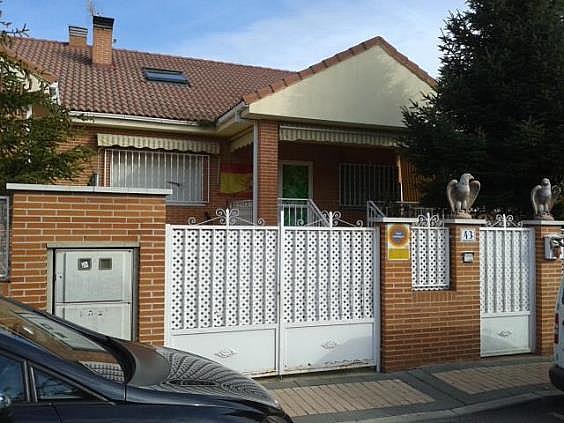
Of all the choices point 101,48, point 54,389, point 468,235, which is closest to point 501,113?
point 468,235

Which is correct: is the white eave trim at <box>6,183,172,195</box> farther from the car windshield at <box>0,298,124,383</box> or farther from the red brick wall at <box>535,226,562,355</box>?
the red brick wall at <box>535,226,562,355</box>

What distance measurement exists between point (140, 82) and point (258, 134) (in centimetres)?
493

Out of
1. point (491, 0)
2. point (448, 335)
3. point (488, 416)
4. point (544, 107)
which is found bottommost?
point (488, 416)

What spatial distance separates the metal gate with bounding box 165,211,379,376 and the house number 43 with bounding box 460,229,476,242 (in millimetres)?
1266

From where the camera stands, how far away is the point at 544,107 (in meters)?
9.51

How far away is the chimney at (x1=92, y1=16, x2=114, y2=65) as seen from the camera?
1509cm

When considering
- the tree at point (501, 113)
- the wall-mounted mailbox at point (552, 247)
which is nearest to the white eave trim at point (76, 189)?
the wall-mounted mailbox at point (552, 247)

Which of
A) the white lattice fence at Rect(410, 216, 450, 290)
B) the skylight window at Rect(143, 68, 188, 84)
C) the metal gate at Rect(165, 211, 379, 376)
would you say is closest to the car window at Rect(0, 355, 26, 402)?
the metal gate at Rect(165, 211, 379, 376)

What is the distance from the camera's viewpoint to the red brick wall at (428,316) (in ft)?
22.1

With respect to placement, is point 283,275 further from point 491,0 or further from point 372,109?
point 491,0

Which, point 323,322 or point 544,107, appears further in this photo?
point 544,107

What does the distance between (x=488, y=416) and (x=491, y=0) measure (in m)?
7.79

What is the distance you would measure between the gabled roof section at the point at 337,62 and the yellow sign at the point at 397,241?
4720mm

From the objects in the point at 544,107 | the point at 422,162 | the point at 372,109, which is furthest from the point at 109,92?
the point at 544,107
